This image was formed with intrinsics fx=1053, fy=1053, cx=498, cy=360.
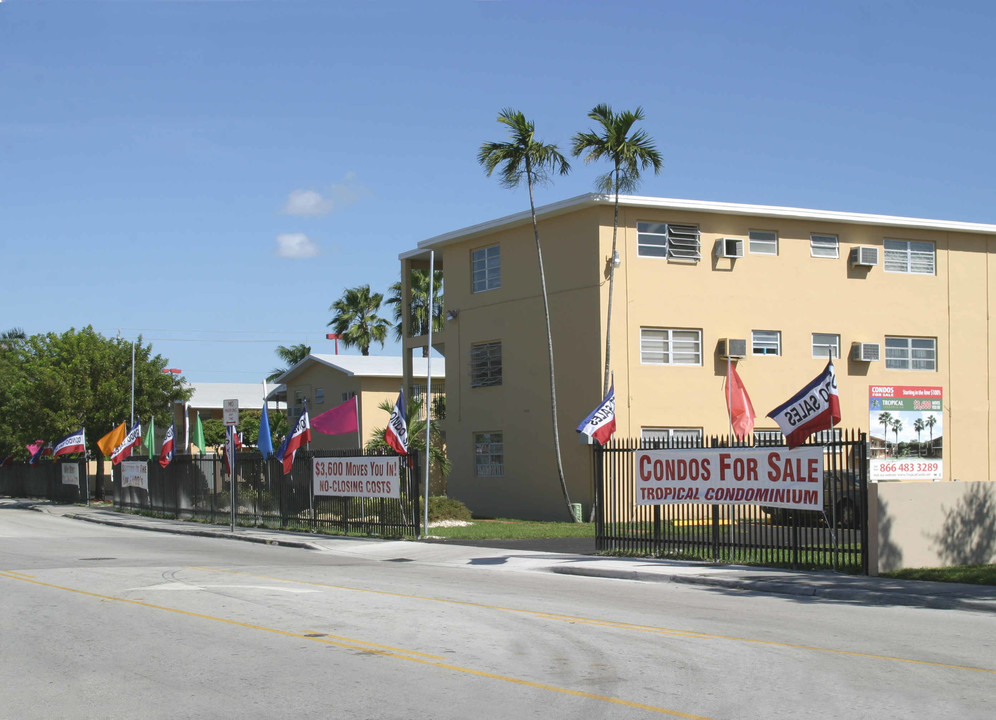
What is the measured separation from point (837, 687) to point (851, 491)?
8.72 meters

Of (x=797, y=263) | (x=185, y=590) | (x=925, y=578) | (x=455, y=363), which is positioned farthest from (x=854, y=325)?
(x=185, y=590)

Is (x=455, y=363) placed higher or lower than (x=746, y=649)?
higher

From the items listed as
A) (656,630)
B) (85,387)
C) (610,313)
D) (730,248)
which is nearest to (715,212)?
(730,248)

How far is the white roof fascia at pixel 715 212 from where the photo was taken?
3042cm

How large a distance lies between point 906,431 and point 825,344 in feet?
12.5

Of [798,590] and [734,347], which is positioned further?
[734,347]

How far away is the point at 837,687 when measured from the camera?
27.2ft

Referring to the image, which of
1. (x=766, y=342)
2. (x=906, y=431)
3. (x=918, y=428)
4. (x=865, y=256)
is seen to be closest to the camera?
(x=766, y=342)

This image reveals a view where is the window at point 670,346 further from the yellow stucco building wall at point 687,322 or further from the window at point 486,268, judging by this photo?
the window at point 486,268

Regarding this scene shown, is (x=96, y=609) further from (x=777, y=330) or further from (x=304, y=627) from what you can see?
(x=777, y=330)

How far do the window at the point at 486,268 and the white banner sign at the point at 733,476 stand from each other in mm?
15386

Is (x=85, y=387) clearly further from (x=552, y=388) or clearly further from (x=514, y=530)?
(x=514, y=530)

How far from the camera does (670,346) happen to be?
31.2m

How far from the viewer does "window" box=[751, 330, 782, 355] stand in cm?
3195
